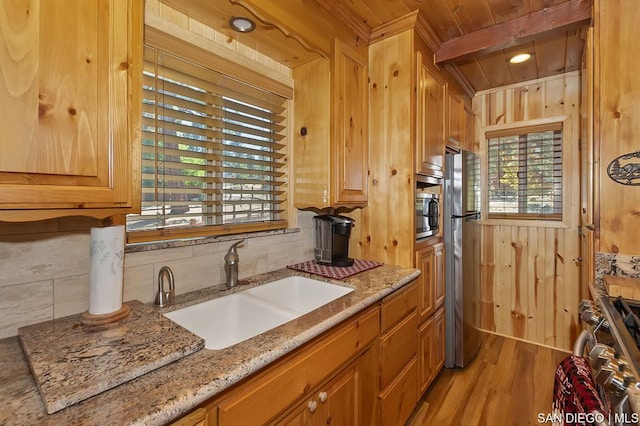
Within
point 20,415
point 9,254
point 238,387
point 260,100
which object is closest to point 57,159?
point 9,254

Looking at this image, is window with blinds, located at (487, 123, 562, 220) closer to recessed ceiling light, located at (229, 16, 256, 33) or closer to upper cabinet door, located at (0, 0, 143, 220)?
recessed ceiling light, located at (229, 16, 256, 33)

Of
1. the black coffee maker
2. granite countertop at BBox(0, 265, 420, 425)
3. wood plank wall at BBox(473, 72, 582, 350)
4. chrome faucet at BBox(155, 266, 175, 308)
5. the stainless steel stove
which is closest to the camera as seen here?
granite countertop at BBox(0, 265, 420, 425)

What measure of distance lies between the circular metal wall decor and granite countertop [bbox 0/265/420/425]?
63.1 inches

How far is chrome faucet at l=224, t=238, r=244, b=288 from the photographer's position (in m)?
1.41

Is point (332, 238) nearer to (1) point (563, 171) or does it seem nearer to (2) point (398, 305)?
(2) point (398, 305)

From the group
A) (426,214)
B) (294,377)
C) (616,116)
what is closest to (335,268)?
(426,214)

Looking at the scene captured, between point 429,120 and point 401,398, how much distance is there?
171cm

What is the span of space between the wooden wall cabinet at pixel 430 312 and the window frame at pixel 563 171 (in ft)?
3.75

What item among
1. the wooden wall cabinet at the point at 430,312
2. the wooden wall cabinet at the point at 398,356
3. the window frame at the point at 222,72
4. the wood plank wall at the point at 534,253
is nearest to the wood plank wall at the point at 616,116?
the wooden wall cabinet at the point at 430,312

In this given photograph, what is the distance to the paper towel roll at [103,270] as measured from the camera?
3.13 ft

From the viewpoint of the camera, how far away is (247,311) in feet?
4.48

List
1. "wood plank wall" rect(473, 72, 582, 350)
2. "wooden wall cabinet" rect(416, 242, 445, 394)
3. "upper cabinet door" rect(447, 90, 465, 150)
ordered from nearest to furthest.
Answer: "wooden wall cabinet" rect(416, 242, 445, 394), "upper cabinet door" rect(447, 90, 465, 150), "wood plank wall" rect(473, 72, 582, 350)

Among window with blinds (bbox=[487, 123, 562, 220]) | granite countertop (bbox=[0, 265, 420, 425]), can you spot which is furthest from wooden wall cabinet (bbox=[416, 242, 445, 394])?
window with blinds (bbox=[487, 123, 562, 220])

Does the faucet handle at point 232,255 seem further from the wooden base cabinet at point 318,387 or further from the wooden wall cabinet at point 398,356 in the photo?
the wooden wall cabinet at point 398,356
